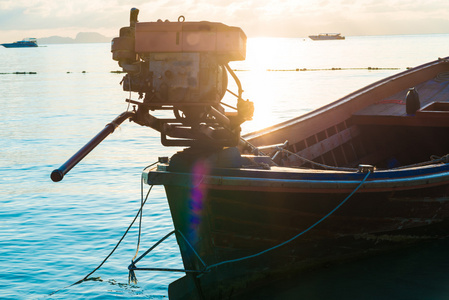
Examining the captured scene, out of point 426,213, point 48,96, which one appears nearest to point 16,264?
point 426,213

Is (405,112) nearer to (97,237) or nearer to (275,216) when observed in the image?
(275,216)

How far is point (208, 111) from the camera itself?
6645mm

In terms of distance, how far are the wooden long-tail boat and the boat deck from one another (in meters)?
2.75

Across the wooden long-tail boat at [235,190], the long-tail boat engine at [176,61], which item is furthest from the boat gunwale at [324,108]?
the long-tail boat engine at [176,61]

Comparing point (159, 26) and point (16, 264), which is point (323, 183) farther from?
point (16, 264)

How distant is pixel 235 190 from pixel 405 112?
653 centimetres

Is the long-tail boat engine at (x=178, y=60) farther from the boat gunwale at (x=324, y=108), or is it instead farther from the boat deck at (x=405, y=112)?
the boat deck at (x=405, y=112)

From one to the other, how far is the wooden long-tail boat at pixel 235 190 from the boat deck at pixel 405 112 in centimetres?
275

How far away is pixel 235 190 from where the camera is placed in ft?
23.4

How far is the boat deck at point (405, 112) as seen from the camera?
11.6 metres

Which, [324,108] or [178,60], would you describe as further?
[324,108]

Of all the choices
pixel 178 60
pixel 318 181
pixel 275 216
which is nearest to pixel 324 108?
pixel 318 181

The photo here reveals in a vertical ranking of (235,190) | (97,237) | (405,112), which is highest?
(405,112)

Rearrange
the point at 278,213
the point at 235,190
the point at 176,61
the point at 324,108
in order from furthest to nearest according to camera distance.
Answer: the point at 324,108
the point at 278,213
the point at 235,190
the point at 176,61
